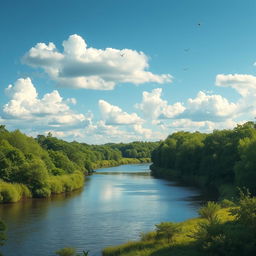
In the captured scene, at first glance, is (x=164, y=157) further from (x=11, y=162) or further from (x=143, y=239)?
(x=143, y=239)

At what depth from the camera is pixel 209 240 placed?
29172 mm

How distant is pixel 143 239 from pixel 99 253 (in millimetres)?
4514

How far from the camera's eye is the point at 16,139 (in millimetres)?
105938

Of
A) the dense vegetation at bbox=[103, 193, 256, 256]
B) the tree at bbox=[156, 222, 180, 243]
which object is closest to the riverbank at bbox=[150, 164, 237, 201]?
the tree at bbox=[156, 222, 180, 243]

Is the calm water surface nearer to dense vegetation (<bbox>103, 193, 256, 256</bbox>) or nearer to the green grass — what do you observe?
the green grass

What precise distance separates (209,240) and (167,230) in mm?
7442

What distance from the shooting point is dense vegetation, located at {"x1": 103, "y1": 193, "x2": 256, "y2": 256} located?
2802 cm

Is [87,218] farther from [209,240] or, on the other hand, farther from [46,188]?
[209,240]

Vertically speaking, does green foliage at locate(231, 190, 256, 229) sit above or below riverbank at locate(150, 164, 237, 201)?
above

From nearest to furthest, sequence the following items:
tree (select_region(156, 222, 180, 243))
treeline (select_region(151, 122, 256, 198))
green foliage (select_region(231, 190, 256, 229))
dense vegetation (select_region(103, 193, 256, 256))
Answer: dense vegetation (select_region(103, 193, 256, 256))
green foliage (select_region(231, 190, 256, 229))
tree (select_region(156, 222, 180, 243))
treeline (select_region(151, 122, 256, 198))

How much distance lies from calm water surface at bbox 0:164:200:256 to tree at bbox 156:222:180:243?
6524mm

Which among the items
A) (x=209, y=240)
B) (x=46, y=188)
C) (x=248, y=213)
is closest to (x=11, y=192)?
(x=46, y=188)

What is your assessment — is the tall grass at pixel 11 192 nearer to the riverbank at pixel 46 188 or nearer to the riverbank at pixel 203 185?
the riverbank at pixel 46 188

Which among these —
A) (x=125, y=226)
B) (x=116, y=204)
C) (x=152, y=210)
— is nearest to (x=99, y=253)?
(x=125, y=226)
